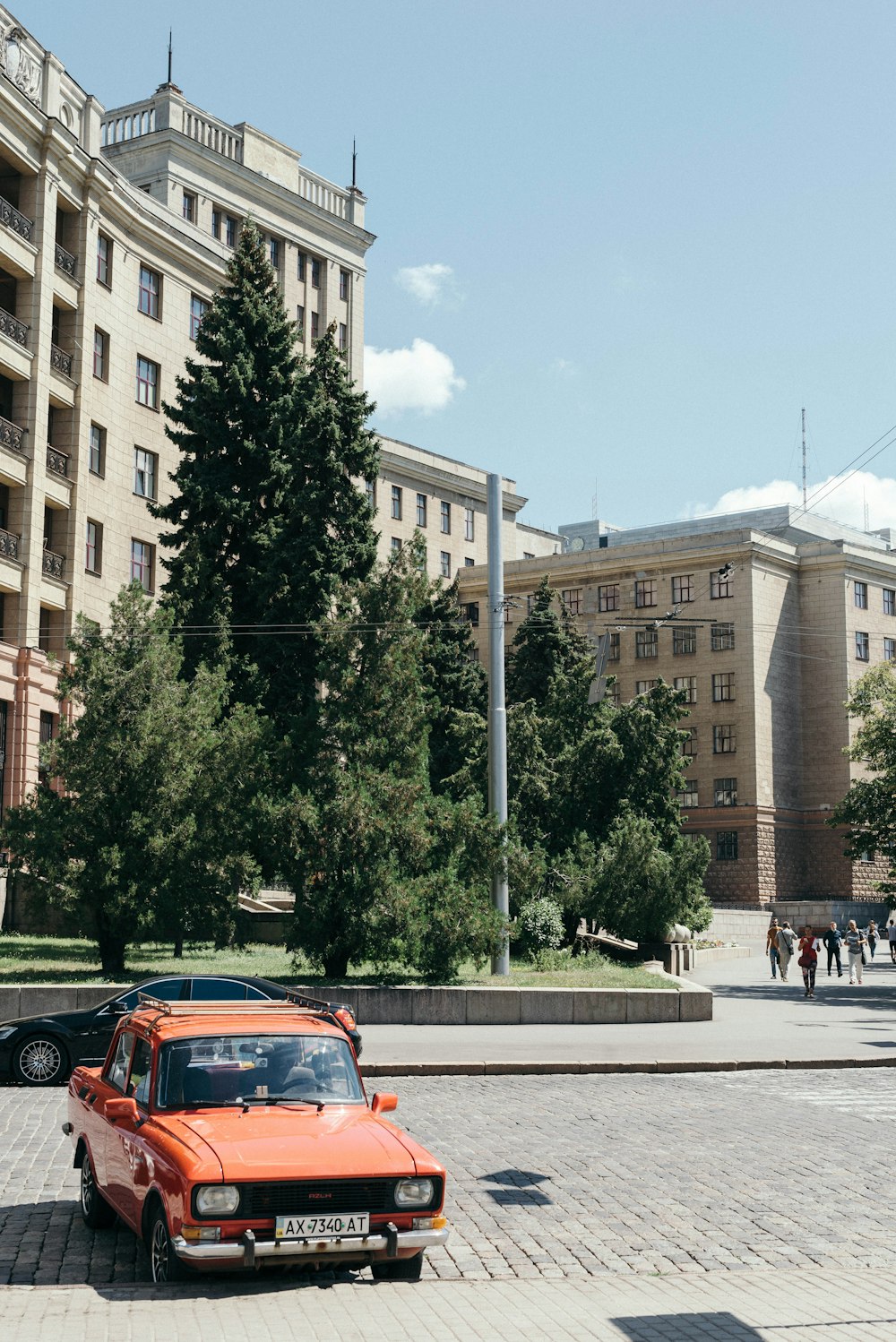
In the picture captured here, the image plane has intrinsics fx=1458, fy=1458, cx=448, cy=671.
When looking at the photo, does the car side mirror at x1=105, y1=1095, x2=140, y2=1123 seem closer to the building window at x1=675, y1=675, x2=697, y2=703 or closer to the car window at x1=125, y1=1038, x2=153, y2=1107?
the car window at x1=125, y1=1038, x2=153, y2=1107

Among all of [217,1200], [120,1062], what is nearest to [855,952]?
[120,1062]

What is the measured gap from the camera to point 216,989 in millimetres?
17391

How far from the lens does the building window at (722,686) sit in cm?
8088

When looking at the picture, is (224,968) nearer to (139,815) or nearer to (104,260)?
(139,815)

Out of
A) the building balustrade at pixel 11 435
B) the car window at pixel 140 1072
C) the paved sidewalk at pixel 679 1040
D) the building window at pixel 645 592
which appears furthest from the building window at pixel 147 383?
the car window at pixel 140 1072

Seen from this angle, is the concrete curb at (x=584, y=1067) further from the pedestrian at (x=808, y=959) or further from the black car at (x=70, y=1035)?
the pedestrian at (x=808, y=959)

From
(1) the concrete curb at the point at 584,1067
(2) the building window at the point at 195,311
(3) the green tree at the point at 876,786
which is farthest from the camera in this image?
(2) the building window at the point at 195,311

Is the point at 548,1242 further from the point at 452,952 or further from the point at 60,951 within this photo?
the point at 60,951

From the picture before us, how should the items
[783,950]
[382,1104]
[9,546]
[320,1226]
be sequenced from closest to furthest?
[320,1226] → [382,1104] → [9,546] → [783,950]

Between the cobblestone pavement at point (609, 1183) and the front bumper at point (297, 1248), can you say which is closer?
the front bumper at point (297, 1248)

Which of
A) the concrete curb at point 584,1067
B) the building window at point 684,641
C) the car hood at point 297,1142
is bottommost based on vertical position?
the concrete curb at point 584,1067

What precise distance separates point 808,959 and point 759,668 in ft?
159

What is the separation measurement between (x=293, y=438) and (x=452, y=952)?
63.9 feet

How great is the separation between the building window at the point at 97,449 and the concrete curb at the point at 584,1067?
1246 inches
